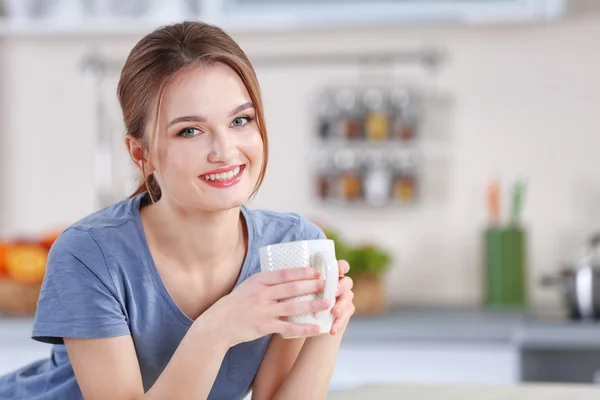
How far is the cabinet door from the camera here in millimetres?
2436

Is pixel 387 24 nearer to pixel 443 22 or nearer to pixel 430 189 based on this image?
pixel 443 22

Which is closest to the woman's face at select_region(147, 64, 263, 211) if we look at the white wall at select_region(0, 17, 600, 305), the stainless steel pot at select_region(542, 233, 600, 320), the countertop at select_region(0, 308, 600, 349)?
the countertop at select_region(0, 308, 600, 349)

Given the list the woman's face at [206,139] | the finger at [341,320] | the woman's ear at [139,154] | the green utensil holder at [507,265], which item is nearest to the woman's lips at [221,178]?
the woman's face at [206,139]

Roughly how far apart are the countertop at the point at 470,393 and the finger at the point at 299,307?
1.19 ft

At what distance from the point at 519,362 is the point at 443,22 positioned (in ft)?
3.42

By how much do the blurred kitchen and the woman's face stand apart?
1.48 m

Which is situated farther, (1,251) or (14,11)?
(14,11)

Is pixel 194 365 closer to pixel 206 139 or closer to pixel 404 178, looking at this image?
pixel 206 139

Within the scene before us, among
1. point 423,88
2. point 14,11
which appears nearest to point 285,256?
point 423,88

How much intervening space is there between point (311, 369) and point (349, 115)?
1805mm

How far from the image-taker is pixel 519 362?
2.44 metres

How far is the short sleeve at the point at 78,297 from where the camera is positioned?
120cm

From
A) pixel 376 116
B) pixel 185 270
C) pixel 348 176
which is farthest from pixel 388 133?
pixel 185 270

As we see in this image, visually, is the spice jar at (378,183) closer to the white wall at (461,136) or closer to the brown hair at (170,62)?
the white wall at (461,136)
